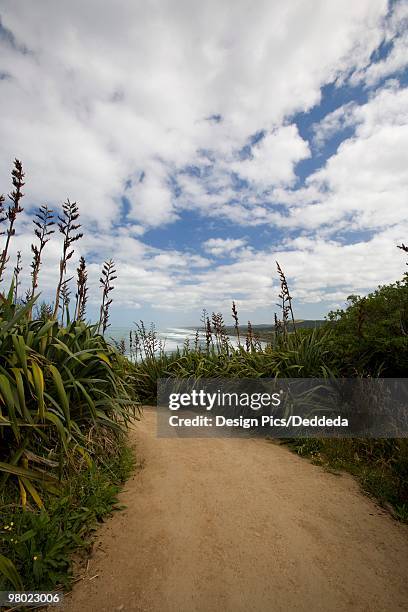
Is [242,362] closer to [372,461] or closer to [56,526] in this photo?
[372,461]

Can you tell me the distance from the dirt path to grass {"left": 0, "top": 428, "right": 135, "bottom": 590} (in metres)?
0.15

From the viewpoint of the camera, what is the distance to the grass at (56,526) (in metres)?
2.17

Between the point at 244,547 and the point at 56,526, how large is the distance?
1473mm

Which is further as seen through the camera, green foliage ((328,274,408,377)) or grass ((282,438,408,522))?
green foliage ((328,274,408,377))

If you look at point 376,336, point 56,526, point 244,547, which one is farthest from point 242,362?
point 56,526

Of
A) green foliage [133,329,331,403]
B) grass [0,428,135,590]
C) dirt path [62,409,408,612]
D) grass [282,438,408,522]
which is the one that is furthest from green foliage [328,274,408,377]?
grass [0,428,135,590]

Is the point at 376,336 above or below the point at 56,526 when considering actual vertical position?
above

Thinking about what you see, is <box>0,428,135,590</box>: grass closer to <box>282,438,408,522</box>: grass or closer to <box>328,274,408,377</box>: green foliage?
<box>282,438,408,522</box>: grass

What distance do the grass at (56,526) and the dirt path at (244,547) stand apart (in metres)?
0.15

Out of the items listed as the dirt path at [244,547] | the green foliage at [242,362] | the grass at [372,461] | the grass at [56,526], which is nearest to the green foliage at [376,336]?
the green foliage at [242,362]

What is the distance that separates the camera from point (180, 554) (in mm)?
2578

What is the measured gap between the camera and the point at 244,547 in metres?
2.68

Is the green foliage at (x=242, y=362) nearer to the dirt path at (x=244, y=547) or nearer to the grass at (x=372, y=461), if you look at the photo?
the grass at (x=372, y=461)

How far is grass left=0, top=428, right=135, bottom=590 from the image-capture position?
7.13 ft
